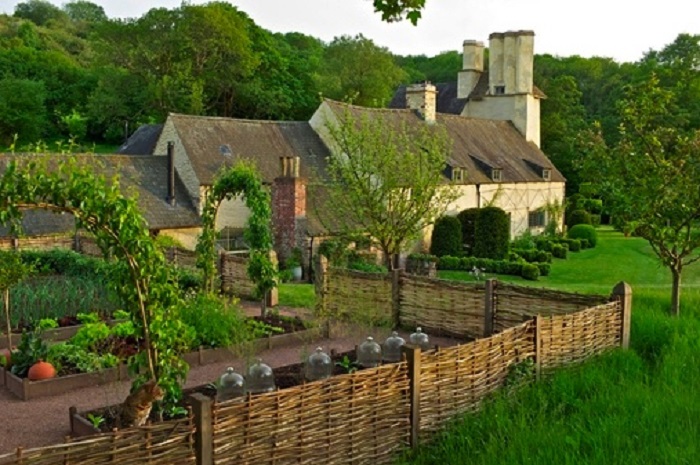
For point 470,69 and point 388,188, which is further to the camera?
point 470,69

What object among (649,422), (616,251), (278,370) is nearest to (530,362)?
(649,422)

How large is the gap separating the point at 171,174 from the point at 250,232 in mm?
13820

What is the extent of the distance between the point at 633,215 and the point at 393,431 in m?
9.06

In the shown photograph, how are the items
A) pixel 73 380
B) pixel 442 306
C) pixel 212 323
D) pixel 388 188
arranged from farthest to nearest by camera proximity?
1. pixel 388 188
2. pixel 442 306
3. pixel 212 323
4. pixel 73 380

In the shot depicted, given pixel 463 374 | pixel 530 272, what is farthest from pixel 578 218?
pixel 463 374

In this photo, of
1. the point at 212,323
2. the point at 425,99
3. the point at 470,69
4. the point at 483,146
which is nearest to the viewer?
the point at 212,323

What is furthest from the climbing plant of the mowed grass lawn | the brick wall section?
the brick wall section

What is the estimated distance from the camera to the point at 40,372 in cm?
1148

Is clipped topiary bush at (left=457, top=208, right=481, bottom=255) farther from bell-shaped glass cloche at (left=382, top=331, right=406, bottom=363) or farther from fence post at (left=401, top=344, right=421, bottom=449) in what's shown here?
fence post at (left=401, top=344, right=421, bottom=449)

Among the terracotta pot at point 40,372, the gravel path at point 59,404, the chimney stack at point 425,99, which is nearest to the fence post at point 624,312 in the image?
the gravel path at point 59,404

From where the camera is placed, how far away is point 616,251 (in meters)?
36.8

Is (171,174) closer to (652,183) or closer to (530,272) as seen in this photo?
(530,272)

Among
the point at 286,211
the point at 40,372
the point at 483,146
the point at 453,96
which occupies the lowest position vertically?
the point at 40,372

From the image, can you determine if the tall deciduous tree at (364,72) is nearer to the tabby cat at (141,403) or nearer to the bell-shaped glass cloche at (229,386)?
the bell-shaped glass cloche at (229,386)
